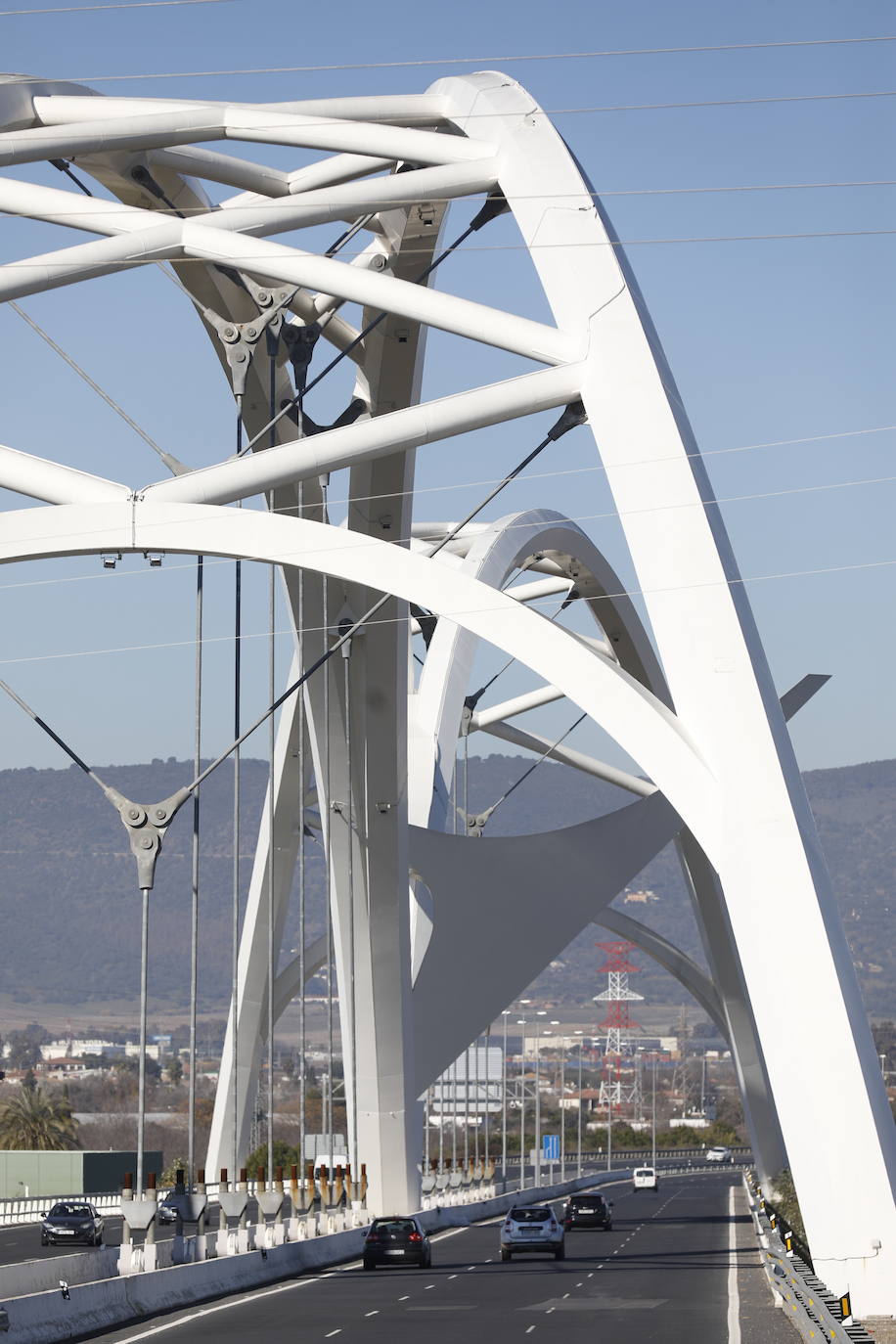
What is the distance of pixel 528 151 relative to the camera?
23938mm

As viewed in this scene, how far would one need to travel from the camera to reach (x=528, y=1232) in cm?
3925

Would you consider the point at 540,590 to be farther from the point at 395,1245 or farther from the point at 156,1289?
the point at 156,1289

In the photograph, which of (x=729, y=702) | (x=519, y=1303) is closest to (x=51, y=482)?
(x=729, y=702)

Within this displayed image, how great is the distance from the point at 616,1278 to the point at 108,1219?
29454 millimetres

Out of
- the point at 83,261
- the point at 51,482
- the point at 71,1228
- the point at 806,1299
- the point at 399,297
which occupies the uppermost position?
the point at 83,261

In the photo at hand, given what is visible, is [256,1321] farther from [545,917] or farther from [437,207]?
[545,917]

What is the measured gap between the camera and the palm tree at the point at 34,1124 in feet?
309

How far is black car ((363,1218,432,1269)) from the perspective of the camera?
3509 centimetres

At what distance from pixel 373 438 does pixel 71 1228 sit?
26.4 metres

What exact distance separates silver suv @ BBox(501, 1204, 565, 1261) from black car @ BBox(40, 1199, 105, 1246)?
30.2 feet

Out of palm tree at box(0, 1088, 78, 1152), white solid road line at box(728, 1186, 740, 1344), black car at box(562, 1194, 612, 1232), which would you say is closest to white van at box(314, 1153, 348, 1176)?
black car at box(562, 1194, 612, 1232)

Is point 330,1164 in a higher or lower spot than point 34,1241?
higher

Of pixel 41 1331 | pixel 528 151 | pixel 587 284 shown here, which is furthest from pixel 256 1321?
pixel 528 151

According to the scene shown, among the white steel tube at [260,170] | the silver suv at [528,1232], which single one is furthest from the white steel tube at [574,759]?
the white steel tube at [260,170]
